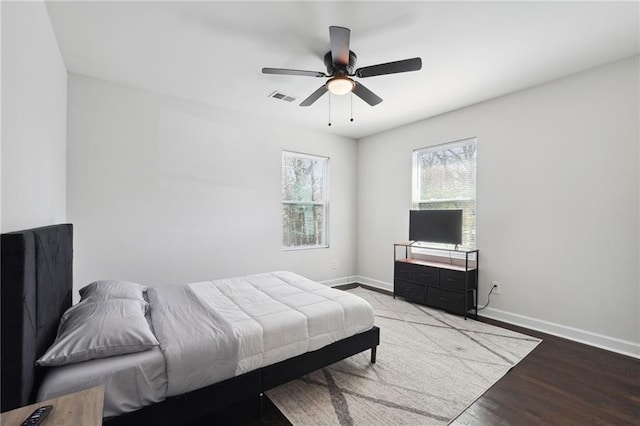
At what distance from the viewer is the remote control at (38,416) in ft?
3.05

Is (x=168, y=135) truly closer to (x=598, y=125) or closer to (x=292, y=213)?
(x=292, y=213)

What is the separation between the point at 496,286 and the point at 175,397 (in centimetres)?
366

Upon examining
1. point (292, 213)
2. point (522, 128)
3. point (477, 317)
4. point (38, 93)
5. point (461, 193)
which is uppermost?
point (522, 128)

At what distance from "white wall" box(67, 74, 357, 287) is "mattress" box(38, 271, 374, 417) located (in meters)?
1.03

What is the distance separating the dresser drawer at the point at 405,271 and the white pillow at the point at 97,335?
3.41m

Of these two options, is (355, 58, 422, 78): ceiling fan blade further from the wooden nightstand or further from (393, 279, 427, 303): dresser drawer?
(393, 279, 427, 303): dresser drawer

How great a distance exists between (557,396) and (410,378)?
1035mm

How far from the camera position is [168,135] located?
11.6 feet

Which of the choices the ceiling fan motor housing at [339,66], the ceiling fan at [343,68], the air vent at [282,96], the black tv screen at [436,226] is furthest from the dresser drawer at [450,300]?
the air vent at [282,96]

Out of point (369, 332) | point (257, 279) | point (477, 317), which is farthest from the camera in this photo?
point (477, 317)

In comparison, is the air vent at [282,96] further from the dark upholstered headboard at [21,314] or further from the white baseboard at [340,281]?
the white baseboard at [340,281]

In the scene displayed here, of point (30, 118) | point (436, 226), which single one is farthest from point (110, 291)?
point (436, 226)

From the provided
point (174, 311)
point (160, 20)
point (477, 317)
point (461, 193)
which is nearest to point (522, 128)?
point (461, 193)

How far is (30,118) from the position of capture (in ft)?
5.60
